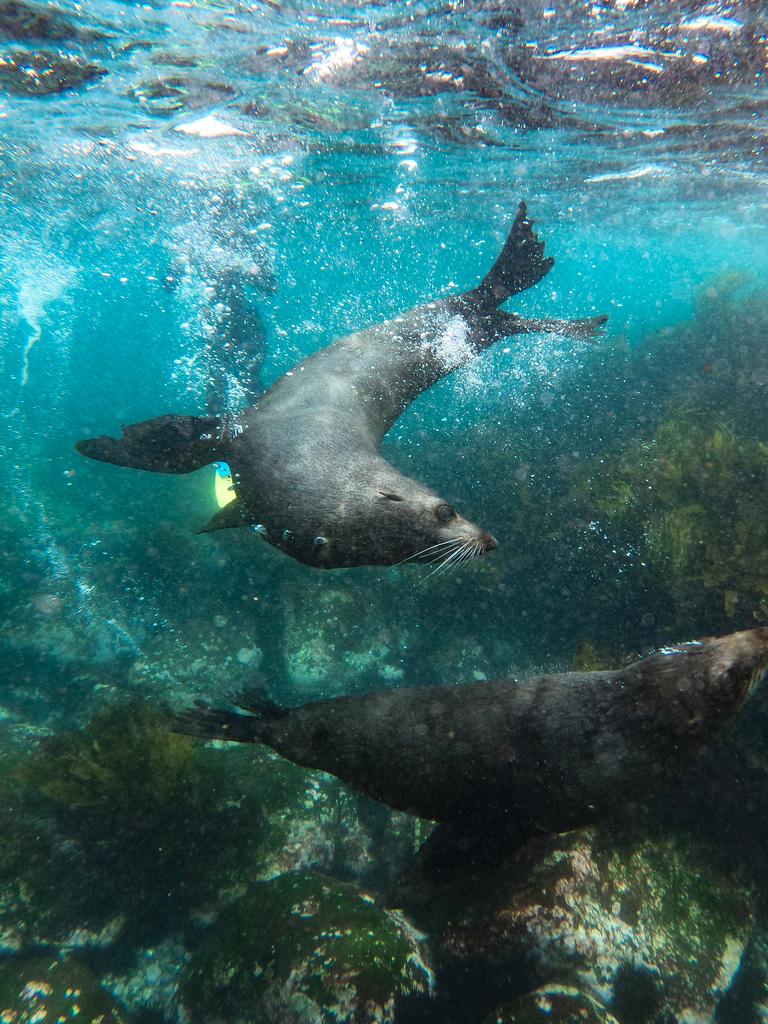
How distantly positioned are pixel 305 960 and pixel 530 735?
2110 mm

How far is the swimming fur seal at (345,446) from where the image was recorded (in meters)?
3.03

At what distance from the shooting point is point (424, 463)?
1075cm

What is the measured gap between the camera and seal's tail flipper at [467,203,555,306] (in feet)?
21.9

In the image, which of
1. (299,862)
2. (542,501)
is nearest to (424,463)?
(542,501)

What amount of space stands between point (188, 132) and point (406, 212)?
37.3 ft

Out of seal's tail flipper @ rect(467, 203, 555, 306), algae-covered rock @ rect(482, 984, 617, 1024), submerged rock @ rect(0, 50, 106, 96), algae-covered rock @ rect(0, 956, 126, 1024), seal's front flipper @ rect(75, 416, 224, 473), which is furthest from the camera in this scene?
submerged rock @ rect(0, 50, 106, 96)

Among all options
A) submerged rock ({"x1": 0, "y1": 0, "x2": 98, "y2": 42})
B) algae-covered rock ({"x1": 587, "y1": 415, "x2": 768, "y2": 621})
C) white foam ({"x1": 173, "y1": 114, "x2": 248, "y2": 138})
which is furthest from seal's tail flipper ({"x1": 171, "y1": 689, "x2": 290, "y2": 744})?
white foam ({"x1": 173, "y1": 114, "x2": 248, "y2": 138})

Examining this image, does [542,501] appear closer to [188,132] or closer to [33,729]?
[33,729]

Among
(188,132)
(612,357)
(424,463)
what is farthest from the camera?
(612,357)

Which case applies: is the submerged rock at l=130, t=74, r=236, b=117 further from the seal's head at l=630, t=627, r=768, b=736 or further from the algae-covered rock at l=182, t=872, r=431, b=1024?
the algae-covered rock at l=182, t=872, r=431, b=1024

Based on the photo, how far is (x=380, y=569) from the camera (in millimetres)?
8281

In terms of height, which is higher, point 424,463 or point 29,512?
point 424,463

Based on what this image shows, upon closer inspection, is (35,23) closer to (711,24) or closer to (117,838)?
(711,24)

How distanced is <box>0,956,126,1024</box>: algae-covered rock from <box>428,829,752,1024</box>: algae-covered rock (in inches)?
93.5
